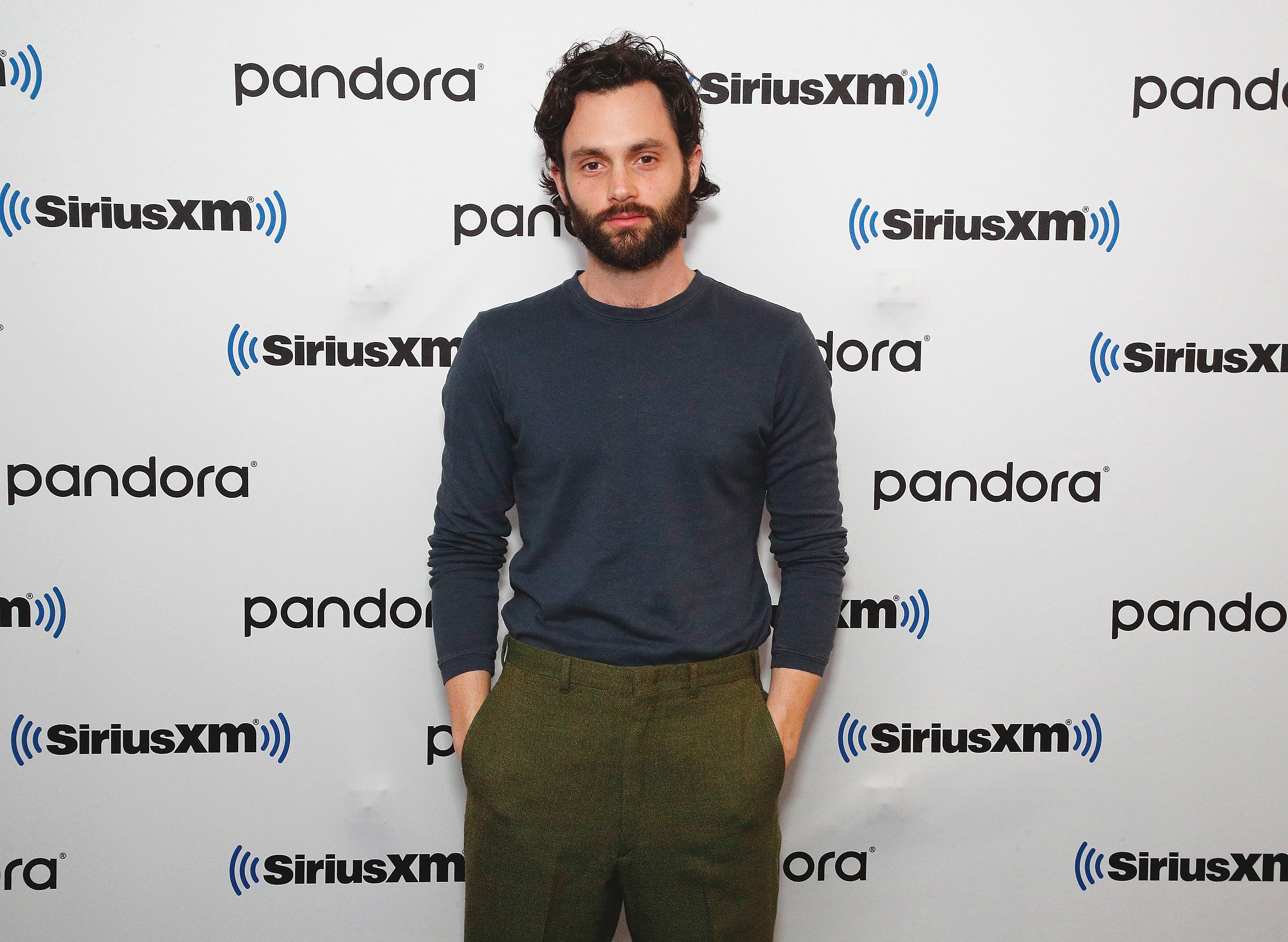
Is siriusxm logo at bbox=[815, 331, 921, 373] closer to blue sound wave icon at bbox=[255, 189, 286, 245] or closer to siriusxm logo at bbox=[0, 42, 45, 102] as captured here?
blue sound wave icon at bbox=[255, 189, 286, 245]

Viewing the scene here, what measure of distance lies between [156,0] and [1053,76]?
5.72 ft

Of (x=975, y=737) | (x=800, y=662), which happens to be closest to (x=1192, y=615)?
(x=975, y=737)

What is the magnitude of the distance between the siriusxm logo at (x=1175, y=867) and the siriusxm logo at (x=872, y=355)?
1.10m

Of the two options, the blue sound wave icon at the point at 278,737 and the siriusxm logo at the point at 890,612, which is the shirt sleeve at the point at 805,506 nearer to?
the siriusxm logo at the point at 890,612

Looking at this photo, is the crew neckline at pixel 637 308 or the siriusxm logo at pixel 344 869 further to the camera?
the siriusxm logo at pixel 344 869

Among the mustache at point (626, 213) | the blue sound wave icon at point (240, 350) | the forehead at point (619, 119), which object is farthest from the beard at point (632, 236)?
the blue sound wave icon at point (240, 350)

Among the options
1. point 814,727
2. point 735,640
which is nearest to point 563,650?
point 735,640

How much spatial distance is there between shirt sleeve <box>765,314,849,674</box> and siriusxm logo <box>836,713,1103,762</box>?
503mm

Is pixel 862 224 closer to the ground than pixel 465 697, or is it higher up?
higher up

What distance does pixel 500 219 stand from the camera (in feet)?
6.14

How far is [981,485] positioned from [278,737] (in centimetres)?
154

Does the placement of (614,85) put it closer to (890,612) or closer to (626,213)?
(626,213)

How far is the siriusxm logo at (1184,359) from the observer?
194 cm

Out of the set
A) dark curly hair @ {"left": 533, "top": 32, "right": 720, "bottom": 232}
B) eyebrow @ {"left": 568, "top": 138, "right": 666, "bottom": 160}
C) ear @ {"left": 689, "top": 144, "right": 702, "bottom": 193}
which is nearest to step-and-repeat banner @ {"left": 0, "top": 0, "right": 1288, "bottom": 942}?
ear @ {"left": 689, "top": 144, "right": 702, "bottom": 193}
